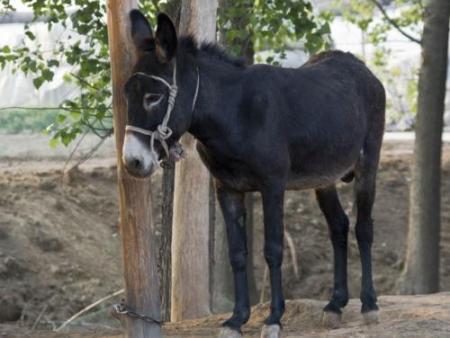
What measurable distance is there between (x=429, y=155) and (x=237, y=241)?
7013 millimetres

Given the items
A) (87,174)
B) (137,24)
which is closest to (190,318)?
(137,24)

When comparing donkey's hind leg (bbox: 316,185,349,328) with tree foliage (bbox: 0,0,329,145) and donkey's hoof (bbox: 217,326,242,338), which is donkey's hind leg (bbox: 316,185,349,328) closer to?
donkey's hoof (bbox: 217,326,242,338)

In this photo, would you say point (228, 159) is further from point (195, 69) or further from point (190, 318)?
point (190, 318)

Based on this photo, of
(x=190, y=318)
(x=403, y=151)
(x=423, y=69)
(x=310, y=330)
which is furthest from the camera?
(x=403, y=151)

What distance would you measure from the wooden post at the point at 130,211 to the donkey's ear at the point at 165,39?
30 centimetres

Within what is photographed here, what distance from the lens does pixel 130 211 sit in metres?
7.31

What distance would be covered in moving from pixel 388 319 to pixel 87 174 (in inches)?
347

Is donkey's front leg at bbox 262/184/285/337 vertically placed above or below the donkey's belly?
below

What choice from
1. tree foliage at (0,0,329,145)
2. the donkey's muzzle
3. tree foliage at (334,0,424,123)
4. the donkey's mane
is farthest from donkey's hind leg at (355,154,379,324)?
tree foliage at (334,0,424,123)

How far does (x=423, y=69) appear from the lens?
14.4m

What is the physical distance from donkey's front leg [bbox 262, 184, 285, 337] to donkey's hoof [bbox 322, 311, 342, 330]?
1155 mm

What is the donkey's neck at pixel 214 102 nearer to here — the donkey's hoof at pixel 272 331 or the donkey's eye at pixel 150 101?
the donkey's eye at pixel 150 101

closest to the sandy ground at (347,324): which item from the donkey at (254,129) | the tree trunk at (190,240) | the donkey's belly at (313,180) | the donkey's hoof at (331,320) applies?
the donkey's hoof at (331,320)

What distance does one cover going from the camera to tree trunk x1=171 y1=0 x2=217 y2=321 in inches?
397
